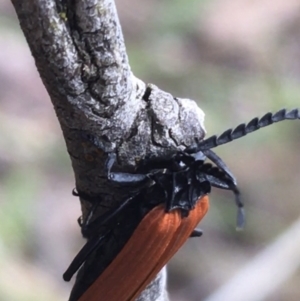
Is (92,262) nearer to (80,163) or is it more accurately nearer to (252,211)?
(80,163)

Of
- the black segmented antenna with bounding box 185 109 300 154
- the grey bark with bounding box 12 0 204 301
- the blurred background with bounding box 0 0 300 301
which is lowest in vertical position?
the grey bark with bounding box 12 0 204 301

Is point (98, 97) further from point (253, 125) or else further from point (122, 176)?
point (253, 125)

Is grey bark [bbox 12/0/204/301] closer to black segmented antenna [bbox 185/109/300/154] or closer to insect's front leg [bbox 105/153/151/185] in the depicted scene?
insect's front leg [bbox 105/153/151/185]

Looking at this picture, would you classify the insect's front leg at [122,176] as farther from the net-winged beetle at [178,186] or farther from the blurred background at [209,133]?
the blurred background at [209,133]

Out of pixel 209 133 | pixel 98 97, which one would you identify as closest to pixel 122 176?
pixel 98 97

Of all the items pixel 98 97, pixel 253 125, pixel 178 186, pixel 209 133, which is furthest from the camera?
pixel 209 133

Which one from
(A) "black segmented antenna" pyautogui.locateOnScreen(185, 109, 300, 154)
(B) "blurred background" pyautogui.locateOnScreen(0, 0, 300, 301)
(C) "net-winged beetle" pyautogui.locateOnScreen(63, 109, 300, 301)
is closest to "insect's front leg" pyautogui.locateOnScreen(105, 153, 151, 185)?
(C) "net-winged beetle" pyautogui.locateOnScreen(63, 109, 300, 301)

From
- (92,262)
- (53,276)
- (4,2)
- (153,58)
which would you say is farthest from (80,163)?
(4,2)
